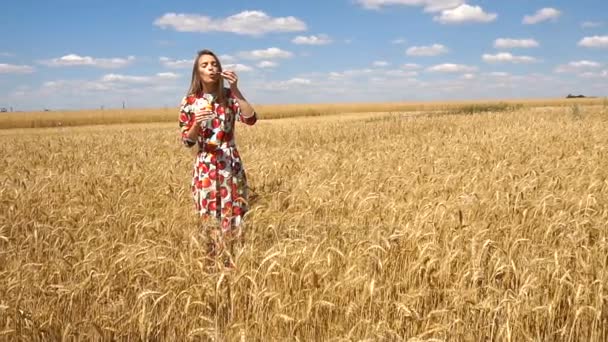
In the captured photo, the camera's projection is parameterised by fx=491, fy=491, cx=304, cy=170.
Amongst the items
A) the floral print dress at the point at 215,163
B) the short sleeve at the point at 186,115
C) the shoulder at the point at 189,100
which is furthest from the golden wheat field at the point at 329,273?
the shoulder at the point at 189,100

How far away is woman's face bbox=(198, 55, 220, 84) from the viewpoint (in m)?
3.96

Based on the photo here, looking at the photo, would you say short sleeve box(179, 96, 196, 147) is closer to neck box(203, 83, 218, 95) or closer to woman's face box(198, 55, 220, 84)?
neck box(203, 83, 218, 95)

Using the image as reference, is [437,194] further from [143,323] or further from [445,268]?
[143,323]

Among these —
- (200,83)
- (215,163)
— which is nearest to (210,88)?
(200,83)

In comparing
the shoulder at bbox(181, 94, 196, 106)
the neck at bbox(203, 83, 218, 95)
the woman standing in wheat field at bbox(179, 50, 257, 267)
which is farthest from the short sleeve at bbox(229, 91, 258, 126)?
the shoulder at bbox(181, 94, 196, 106)

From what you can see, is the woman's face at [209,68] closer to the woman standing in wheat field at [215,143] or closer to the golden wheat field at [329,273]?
the woman standing in wheat field at [215,143]

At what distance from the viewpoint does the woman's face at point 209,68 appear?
396 centimetres

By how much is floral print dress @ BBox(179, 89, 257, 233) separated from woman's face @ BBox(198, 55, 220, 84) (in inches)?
7.3

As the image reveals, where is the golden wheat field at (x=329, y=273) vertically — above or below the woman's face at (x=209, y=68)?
below

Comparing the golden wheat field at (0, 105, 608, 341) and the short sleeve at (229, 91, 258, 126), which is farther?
the short sleeve at (229, 91, 258, 126)

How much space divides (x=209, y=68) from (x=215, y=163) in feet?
2.55

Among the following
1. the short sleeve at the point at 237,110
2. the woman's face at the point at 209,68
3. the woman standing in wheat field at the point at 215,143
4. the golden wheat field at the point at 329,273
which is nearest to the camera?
the golden wheat field at the point at 329,273

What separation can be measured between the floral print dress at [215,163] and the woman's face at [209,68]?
0.61 ft

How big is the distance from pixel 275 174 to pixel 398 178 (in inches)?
87.0
